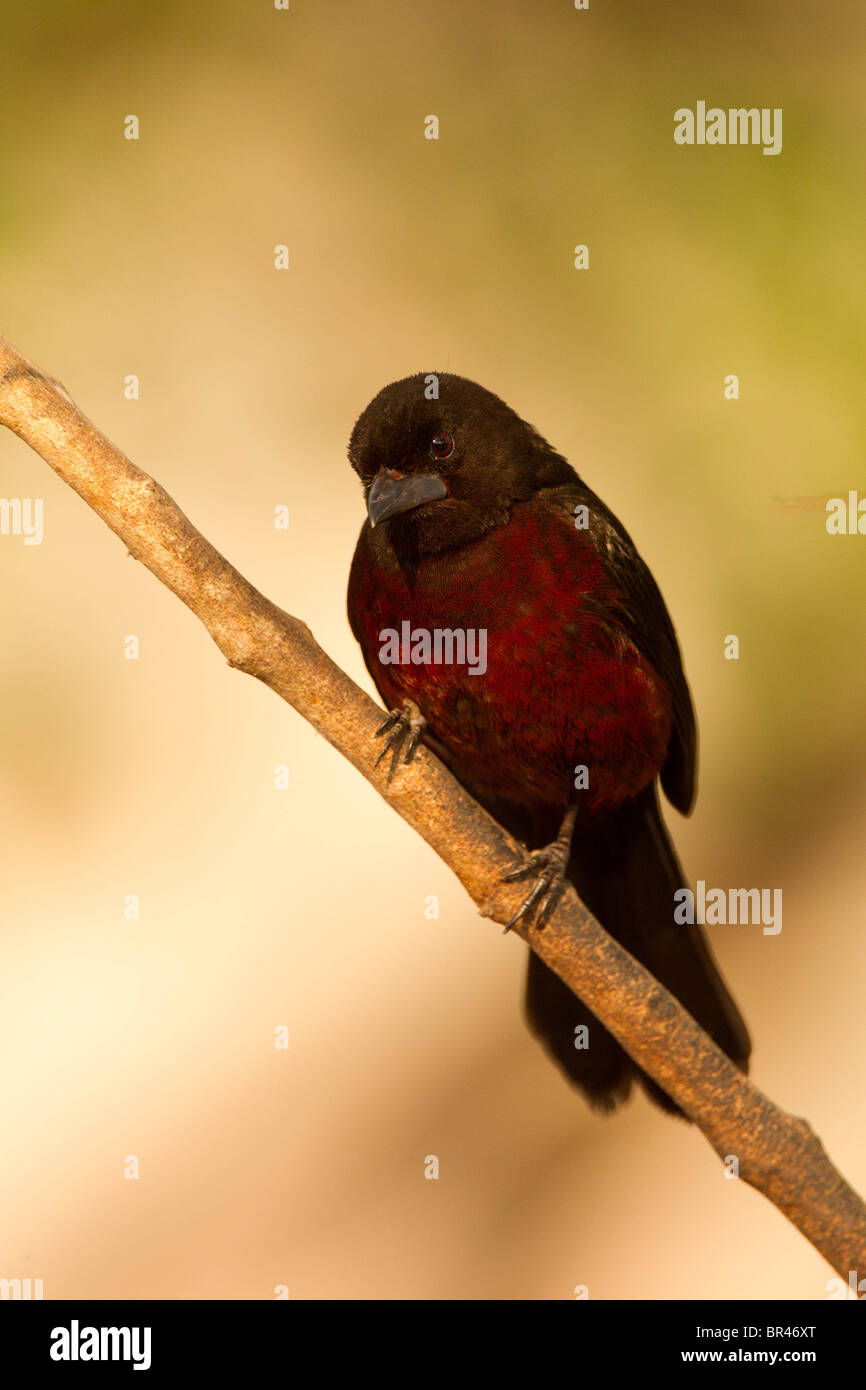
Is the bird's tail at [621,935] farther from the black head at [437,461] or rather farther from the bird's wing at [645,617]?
the black head at [437,461]

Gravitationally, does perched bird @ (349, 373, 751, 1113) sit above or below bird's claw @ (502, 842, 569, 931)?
above

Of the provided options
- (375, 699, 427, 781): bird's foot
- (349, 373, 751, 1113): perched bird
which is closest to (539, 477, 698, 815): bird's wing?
(349, 373, 751, 1113): perched bird

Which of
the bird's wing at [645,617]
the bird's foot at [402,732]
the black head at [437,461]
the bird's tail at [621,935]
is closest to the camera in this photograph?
the bird's foot at [402,732]

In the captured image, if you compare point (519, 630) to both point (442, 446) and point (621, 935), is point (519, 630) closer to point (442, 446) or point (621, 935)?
point (442, 446)

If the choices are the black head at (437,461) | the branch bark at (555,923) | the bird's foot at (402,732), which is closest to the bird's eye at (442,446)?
the black head at (437,461)

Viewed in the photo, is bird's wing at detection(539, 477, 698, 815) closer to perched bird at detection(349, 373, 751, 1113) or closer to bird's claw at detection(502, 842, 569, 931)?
perched bird at detection(349, 373, 751, 1113)

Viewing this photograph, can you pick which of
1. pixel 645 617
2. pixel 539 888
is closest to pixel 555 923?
pixel 539 888
